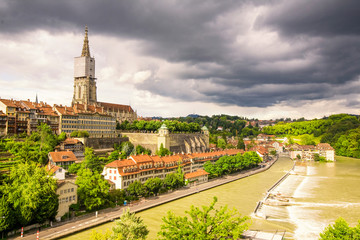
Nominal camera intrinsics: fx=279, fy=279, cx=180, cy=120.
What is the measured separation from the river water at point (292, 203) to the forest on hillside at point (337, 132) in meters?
61.8

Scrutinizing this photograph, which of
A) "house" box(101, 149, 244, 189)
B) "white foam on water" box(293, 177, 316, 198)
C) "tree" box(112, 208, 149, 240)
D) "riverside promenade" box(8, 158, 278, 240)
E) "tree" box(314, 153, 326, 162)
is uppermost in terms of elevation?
"house" box(101, 149, 244, 189)

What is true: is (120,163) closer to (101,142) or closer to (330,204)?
(101,142)

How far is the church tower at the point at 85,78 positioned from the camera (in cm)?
9862

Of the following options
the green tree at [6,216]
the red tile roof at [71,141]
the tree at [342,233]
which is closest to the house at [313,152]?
the red tile roof at [71,141]

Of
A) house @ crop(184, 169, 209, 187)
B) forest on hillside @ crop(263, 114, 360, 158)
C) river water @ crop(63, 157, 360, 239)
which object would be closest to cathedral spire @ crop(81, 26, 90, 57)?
house @ crop(184, 169, 209, 187)

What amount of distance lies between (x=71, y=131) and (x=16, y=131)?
13613 millimetres

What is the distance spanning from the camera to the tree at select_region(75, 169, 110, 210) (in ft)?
116

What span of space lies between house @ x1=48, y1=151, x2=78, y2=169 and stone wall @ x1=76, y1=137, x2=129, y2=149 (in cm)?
1330

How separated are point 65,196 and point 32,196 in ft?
16.7

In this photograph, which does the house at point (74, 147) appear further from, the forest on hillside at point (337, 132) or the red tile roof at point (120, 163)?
the forest on hillside at point (337, 132)

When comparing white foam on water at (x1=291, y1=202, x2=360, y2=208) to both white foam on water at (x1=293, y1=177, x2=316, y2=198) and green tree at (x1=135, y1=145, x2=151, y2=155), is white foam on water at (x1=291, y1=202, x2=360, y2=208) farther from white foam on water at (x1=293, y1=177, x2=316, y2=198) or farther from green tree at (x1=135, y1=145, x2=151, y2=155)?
green tree at (x1=135, y1=145, x2=151, y2=155)

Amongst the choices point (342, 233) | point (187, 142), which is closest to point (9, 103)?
point (187, 142)

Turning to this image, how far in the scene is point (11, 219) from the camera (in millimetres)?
27688

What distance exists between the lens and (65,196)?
34125mm
